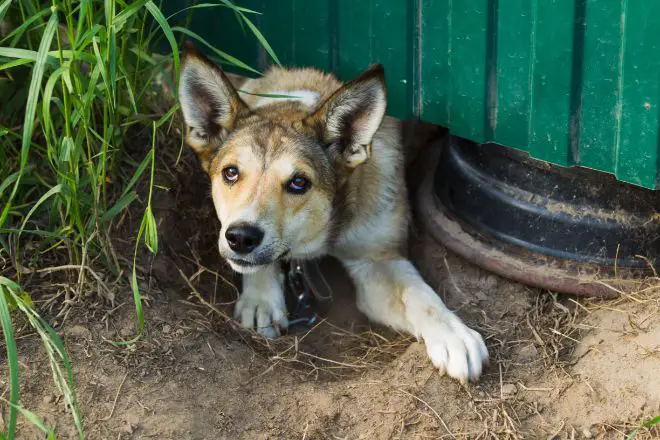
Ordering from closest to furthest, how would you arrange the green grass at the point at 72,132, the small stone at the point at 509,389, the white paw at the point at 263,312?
the green grass at the point at 72,132 < the small stone at the point at 509,389 < the white paw at the point at 263,312

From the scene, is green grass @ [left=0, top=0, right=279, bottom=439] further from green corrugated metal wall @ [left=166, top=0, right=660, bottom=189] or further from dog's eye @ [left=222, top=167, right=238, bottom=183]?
green corrugated metal wall @ [left=166, top=0, right=660, bottom=189]

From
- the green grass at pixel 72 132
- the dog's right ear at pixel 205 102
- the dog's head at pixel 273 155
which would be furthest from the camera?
the dog's right ear at pixel 205 102

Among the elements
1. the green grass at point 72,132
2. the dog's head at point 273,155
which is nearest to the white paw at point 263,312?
the dog's head at point 273,155

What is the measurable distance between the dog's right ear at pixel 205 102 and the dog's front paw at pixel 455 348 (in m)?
1.22

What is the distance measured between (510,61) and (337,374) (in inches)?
56.7

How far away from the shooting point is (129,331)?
3.18 m

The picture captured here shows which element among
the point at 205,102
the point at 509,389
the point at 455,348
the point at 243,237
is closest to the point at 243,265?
the point at 243,237

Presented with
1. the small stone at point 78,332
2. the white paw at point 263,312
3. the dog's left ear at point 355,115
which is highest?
the dog's left ear at point 355,115

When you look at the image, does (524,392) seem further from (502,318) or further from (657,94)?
(657,94)

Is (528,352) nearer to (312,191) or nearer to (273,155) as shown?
(312,191)

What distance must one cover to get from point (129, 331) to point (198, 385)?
0.36 meters

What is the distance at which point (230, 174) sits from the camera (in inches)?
133

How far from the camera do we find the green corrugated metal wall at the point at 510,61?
113 inches

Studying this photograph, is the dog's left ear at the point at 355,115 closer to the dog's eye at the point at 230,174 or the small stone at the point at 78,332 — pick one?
the dog's eye at the point at 230,174
